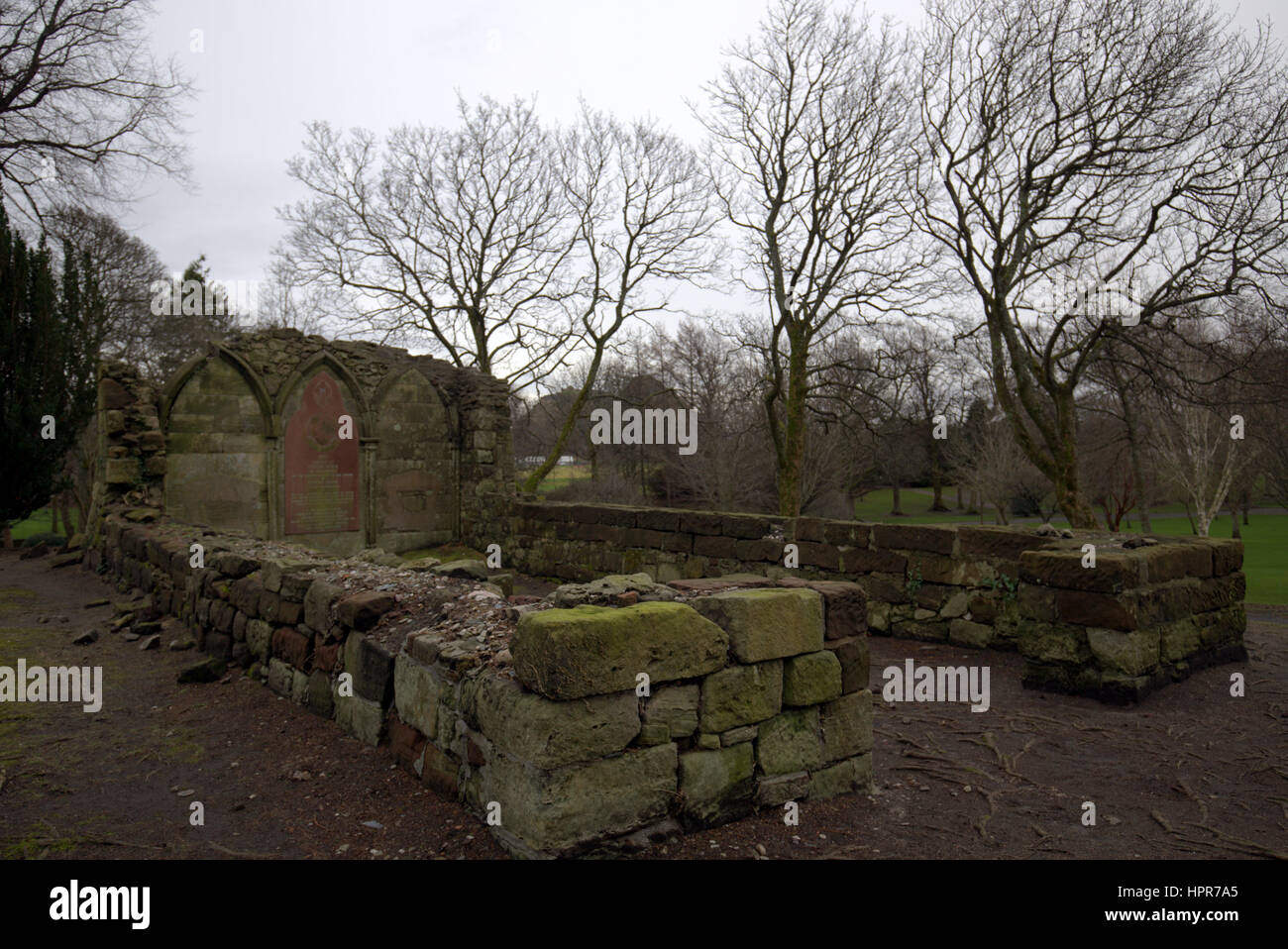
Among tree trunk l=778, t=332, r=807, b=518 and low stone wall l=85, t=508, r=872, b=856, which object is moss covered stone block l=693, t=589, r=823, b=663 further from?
tree trunk l=778, t=332, r=807, b=518

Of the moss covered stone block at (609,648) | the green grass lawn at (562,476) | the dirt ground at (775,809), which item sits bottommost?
the dirt ground at (775,809)

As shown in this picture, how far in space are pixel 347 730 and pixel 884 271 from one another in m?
16.7

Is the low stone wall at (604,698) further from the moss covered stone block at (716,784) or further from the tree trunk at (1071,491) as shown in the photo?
the tree trunk at (1071,491)

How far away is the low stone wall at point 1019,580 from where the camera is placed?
19.6 feet

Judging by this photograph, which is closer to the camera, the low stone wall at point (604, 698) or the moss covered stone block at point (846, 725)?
the low stone wall at point (604, 698)

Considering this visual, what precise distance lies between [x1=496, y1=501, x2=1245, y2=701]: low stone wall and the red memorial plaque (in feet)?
17.7

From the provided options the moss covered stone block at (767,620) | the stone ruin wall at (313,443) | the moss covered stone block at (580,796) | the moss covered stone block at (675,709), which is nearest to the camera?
the moss covered stone block at (580,796)

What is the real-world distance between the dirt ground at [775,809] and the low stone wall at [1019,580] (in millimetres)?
341

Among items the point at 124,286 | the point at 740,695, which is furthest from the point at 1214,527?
the point at 124,286

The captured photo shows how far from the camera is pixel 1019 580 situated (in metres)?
6.74

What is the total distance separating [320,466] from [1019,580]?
1108cm

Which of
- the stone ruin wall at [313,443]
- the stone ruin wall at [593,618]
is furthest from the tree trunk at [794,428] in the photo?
the stone ruin wall at [593,618]

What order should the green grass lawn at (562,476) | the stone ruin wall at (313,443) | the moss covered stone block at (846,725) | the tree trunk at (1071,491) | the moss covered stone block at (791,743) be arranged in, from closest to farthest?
1. the moss covered stone block at (791,743)
2. the moss covered stone block at (846,725)
3. the stone ruin wall at (313,443)
4. the tree trunk at (1071,491)
5. the green grass lawn at (562,476)

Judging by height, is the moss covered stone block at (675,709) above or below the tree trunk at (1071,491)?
below
